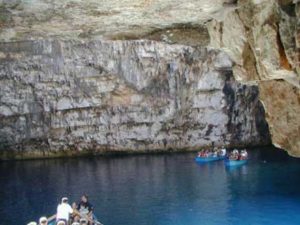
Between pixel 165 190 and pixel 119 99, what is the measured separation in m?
17.3

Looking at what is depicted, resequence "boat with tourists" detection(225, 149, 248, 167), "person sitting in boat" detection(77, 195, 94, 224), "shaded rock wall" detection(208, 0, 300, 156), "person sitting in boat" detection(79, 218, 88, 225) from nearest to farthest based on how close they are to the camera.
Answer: "shaded rock wall" detection(208, 0, 300, 156), "person sitting in boat" detection(79, 218, 88, 225), "person sitting in boat" detection(77, 195, 94, 224), "boat with tourists" detection(225, 149, 248, 167)

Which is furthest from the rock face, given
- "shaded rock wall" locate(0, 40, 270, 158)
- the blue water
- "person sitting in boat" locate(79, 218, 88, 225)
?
"person sitting in boat" locate(79, 218, 88, 225)

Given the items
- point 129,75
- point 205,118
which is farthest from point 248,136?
point 129,75

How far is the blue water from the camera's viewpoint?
58.0 feet

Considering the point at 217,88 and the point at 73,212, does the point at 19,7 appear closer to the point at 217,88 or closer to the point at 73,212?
the point at 73,212

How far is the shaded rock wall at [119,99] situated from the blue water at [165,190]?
16.3 ft

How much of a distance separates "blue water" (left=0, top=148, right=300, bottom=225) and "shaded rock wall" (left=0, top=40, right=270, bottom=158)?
16.3ft

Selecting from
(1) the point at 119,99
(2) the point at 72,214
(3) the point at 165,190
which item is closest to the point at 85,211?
(2) the point at 72,214

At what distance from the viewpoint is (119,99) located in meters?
39.1

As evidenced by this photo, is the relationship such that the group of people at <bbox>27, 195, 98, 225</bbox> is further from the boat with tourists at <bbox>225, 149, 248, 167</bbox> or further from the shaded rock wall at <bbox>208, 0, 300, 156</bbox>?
the boat with tourists at <bbox>225, 149, 248, 167</bbox>

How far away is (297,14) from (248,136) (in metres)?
38.5

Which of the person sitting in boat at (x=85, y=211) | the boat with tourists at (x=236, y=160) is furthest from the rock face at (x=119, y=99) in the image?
the person sitting in boat at (x=85, y=211)

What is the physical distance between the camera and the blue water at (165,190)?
17.7 meters

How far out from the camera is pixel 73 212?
540 inches
